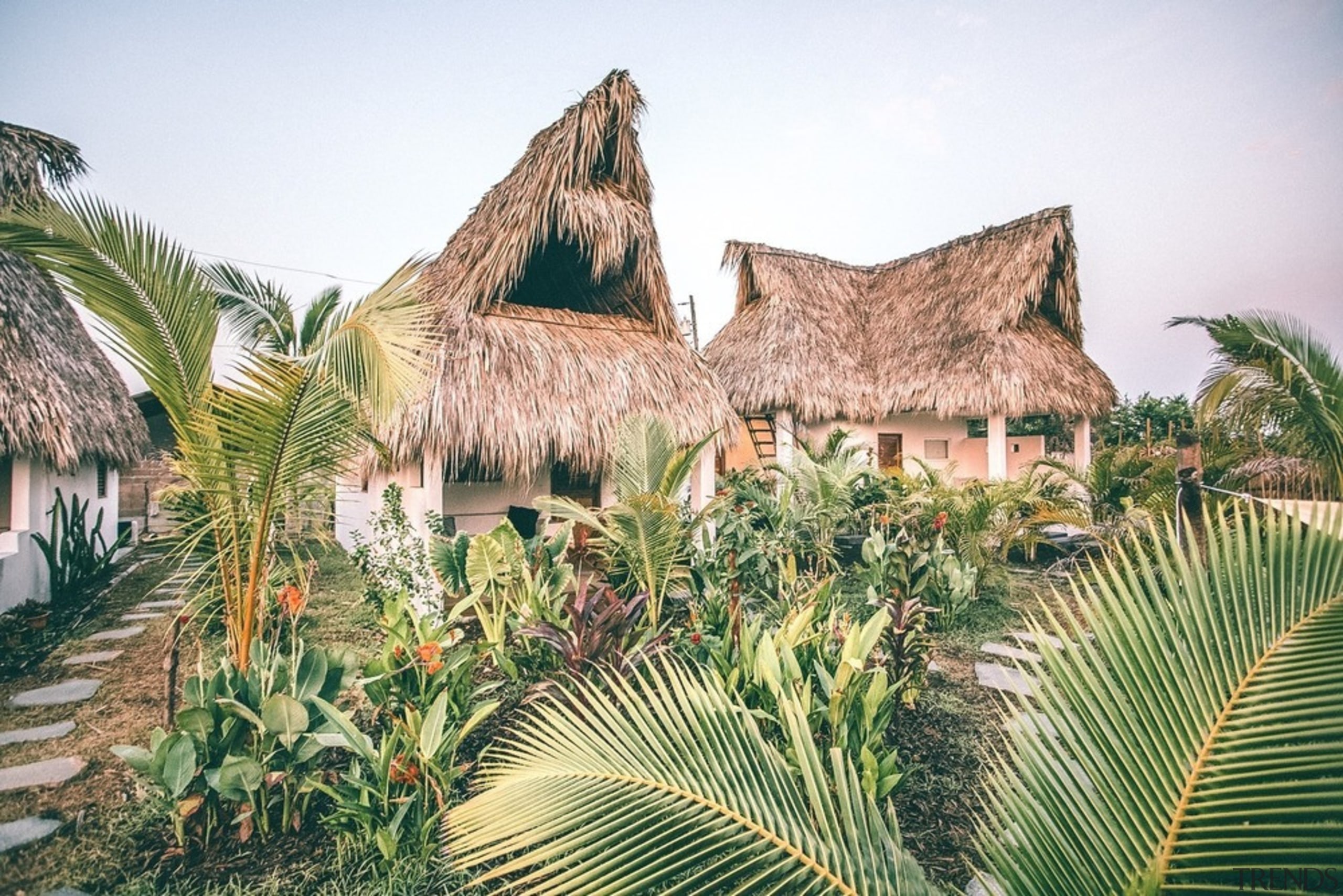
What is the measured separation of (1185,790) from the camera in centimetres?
91

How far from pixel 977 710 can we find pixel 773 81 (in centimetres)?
714

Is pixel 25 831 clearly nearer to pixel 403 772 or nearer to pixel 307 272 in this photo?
pixel 403 772

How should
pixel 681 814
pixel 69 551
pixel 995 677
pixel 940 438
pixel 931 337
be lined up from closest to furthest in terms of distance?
pixel 681 814 < pixel 995 677 < pixel 69 551 < pixel 931 337 < pixel 940 438

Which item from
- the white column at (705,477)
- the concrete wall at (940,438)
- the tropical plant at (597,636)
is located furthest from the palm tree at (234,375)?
the concrete wall at (940,438)

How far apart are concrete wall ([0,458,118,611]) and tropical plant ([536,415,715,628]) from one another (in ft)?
14.9

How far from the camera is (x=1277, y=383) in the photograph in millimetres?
3721

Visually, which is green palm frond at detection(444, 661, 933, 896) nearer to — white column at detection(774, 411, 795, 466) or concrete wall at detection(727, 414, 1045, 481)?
white column at detection(774, 411, 795, 466)

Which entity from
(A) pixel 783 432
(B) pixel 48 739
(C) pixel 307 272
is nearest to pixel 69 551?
(B) pixel 48 739

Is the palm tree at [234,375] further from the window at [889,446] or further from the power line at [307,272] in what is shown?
the power line at [307,272]

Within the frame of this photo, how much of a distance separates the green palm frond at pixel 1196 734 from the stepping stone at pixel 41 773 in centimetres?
343

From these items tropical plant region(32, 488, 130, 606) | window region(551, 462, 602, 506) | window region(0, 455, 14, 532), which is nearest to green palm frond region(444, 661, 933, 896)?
window region(551, 462, 602, 506)

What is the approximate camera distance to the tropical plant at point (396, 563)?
187 inches

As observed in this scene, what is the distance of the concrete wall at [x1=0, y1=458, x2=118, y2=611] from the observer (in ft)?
16.5

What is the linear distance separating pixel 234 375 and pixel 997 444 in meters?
10.9
